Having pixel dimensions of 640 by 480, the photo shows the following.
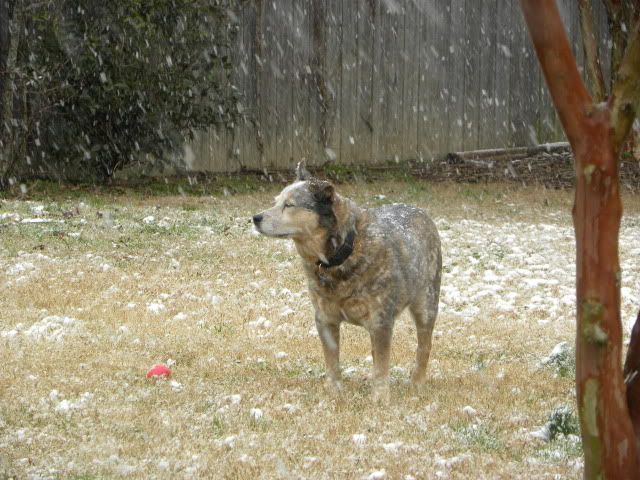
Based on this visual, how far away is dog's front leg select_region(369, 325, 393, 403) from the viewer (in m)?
5.63

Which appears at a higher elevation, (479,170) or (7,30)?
(7,30)

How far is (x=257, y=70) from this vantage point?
1703 cm

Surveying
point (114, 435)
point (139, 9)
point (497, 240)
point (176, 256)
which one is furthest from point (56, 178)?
point (114, 435)

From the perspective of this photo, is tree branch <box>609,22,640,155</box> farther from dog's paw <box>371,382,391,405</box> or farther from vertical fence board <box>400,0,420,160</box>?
vertical fence board <box>400,0,420,160</box>

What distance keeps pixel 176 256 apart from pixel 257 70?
7481mm

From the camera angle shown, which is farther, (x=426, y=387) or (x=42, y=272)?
(x=42, y=272)

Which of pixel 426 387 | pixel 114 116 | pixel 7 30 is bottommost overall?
pixel 426 387

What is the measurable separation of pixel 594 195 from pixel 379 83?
1527 centimetres

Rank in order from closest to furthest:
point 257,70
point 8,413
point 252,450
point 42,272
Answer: point 252,450, point 8,413, point 42,272, point 257,70

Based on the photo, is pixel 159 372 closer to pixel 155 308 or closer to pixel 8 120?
pixel 155 308

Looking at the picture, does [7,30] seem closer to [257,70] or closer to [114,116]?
[114,116]

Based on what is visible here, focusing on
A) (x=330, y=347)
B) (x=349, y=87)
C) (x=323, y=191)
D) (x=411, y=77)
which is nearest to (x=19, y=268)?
(x=330, y=347)

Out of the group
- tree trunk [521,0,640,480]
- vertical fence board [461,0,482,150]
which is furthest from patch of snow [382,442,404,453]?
vertical fence board [461,0,482,150]

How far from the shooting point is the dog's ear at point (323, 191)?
18.5 feet
